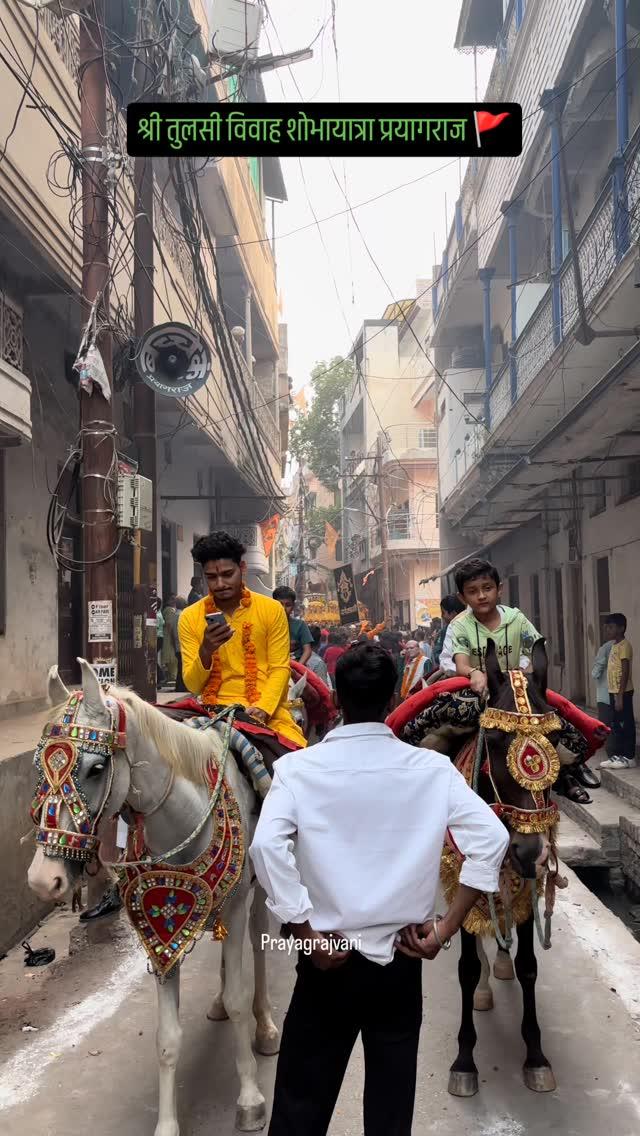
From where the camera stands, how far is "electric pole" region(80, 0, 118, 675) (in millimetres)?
5922

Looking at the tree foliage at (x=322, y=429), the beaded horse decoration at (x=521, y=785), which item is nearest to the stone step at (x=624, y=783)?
the beaded horse decoration at (x=521, y=785)

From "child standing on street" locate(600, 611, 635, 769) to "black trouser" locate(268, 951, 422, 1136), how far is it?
7544 millimetres

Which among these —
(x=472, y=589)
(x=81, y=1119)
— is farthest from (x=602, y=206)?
(x=81, y=1119)

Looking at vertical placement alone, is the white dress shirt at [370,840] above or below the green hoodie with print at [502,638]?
below

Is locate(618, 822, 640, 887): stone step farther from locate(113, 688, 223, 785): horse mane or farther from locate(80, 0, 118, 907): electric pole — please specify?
locate(113, 688, 223, 785): horse mane

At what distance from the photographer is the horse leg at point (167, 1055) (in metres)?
3.20

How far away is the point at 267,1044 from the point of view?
3969 mm

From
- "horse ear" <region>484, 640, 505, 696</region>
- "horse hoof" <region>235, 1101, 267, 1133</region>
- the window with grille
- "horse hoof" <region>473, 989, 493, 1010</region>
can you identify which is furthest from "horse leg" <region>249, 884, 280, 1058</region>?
the window with grille

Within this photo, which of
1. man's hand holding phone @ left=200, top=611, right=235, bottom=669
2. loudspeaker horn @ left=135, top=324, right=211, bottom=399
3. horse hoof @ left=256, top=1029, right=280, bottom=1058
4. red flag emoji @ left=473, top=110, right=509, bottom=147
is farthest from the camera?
loudspeaker horn @ left=135, top=324, right=211, bottom=399

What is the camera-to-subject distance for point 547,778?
11.2 ft

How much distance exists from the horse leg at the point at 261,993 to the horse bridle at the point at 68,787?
146 cm

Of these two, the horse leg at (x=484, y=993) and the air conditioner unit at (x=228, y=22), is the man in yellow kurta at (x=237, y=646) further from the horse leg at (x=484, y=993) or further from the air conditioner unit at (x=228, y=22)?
the air conditioner unit at (x=228, y=22)

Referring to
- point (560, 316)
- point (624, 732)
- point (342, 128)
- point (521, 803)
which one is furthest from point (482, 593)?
point (560, 316)

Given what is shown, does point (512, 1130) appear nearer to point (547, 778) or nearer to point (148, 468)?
point (547, 778)
